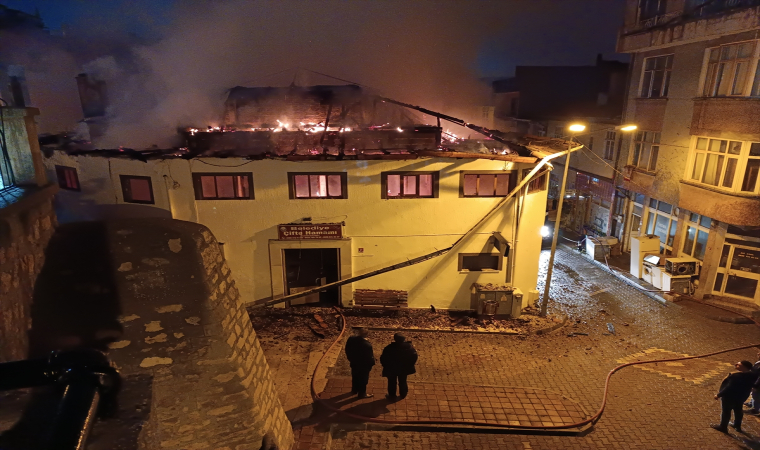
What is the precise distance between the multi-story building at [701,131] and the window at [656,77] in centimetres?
4

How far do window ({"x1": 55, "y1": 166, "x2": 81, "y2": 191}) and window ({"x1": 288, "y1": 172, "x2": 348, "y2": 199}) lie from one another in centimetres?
662

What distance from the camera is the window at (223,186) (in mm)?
11859

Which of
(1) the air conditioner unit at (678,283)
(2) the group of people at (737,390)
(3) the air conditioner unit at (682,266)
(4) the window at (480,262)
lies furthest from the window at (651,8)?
(2) the group of people at (737,390)

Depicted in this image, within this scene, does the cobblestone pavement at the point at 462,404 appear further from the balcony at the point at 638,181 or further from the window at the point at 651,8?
the window at the point at 651,8

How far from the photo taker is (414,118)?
19.7m

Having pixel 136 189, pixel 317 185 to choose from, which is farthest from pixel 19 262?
pixel 136 189

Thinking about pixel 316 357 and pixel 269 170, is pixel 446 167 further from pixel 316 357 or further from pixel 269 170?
pixel 316 357

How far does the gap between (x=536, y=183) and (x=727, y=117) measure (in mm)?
6739

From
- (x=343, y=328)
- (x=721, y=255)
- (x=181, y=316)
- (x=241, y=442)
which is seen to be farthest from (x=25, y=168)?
(x=721, y=255)

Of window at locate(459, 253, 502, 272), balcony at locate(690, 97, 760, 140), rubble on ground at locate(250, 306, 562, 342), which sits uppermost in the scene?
balcony at locate(690, 97, 760, 140)

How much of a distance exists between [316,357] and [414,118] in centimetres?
1315

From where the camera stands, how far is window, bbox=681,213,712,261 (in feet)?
47.3

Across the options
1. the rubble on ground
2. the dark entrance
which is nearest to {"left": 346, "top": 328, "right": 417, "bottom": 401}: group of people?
the rubble on ground

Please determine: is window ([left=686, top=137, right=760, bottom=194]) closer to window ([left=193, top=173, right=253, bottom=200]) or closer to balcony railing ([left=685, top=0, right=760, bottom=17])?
balcony railing ([left=685, top=0, right=760, bottom=17])
